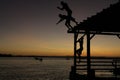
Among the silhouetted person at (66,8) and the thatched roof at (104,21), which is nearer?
the thatched roof at (104,21)

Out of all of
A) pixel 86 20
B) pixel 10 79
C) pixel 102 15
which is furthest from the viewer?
pixel 10 79

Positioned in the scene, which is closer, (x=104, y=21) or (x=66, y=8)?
(x=104, y=21)

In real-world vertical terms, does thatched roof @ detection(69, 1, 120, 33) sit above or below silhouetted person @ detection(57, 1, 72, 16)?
below

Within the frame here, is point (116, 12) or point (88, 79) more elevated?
point (116, 12)

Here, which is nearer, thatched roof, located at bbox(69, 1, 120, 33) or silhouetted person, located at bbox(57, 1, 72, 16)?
thatched roof, located at bbox(69, 1, 120, 33)

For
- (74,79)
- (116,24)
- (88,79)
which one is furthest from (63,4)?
(74,79)

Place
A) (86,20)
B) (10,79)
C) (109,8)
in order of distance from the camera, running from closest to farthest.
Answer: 1. (109,8)
2. (86,20)
3. (10,79)

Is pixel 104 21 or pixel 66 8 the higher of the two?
pixel 66 8

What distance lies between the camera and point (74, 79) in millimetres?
16844

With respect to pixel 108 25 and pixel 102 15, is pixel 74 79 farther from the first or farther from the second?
pixel 102 15

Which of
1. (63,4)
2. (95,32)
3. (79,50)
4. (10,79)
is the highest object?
(63,4)

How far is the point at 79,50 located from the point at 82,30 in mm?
1384

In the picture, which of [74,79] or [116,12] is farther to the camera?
[74,79]

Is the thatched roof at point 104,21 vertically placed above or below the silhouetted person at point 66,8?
below
